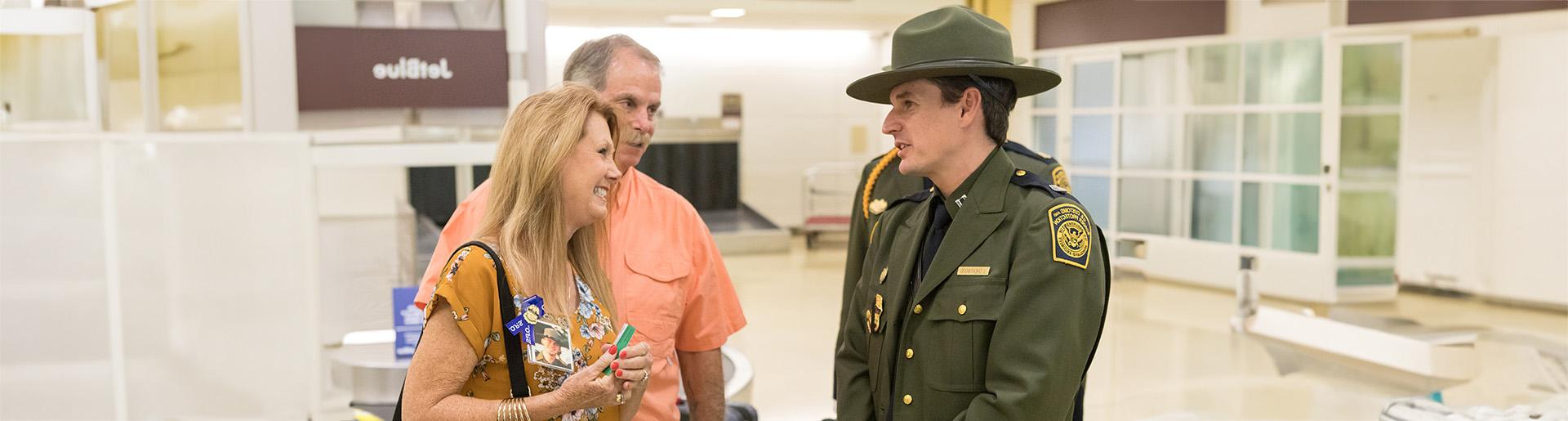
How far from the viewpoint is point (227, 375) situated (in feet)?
10.8

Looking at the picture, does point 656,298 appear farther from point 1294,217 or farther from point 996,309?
point 1294,217

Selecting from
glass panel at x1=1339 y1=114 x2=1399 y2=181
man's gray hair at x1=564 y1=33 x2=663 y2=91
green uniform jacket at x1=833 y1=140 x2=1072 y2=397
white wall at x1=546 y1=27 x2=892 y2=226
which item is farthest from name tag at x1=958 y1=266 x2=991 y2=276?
white wall at x1=546 y1=27 x2=892 y2=226

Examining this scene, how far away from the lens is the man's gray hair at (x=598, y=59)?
6.79 feet

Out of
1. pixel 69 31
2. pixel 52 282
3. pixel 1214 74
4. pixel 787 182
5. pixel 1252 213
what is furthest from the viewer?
pixel 787 182

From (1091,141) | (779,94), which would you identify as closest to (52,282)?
(1091,141)

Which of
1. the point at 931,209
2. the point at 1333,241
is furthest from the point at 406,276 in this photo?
the point at 1333,241

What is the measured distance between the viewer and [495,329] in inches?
61.6

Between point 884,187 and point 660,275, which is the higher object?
point 884,187

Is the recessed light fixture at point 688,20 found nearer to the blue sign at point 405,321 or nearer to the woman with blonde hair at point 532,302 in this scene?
the blue sign at point 405,321

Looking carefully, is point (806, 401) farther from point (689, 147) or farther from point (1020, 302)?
point (689, 147)

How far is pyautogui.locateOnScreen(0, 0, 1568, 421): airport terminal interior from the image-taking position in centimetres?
320

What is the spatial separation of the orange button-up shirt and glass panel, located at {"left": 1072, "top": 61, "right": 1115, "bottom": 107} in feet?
31.0

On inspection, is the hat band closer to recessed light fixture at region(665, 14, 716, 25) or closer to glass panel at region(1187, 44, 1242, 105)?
glass panel at region(1187, 44, 1242, 105)

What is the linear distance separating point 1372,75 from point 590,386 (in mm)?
9246
